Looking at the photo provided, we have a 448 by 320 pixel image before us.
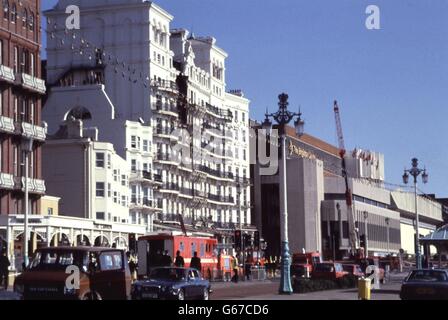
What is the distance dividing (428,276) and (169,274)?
9555 millimetres

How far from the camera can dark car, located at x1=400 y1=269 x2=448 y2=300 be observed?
3425 cm

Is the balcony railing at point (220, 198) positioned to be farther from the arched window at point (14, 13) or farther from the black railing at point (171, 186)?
the arched window at point (14, 13)

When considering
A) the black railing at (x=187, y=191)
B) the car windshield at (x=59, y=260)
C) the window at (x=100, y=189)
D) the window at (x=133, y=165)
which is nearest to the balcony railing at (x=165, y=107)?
the window at (x=133, y=165)

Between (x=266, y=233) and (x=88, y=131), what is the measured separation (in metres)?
61.6

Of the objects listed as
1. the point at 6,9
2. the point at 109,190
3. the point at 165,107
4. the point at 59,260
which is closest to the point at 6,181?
the point at 6,9

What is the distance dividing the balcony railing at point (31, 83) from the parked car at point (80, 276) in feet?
153

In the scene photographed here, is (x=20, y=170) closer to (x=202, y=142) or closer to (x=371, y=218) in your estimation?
(x=202, y=142)

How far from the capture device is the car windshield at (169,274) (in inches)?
1324

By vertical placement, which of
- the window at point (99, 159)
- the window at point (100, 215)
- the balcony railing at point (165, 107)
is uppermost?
the balcony railing at point (165, 107)

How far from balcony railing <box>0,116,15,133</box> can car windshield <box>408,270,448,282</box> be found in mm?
41502

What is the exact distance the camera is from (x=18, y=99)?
73750 millimetres

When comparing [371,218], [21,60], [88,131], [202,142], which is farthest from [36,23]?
[371,218]

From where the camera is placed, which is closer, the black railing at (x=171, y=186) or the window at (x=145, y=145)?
the window at (x=145, y=145)
